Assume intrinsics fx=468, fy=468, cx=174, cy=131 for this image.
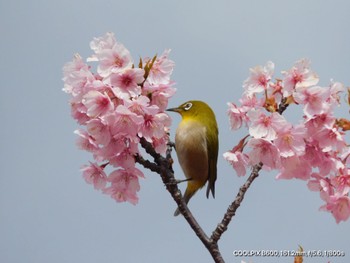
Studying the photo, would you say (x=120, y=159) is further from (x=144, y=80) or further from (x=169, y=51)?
(x=169, y=51)

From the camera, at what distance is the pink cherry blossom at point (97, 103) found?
11.4ft

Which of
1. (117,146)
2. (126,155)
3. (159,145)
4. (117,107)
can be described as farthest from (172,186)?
(117,107)

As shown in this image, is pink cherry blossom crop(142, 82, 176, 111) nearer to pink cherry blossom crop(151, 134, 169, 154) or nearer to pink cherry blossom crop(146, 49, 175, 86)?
pink cherry blossom crop(146, 49, 175, 86)

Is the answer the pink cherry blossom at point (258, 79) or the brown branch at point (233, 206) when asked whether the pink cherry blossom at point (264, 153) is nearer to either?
the brown branch at point (233, 206)

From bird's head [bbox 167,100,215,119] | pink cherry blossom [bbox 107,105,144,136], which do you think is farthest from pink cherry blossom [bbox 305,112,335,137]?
bird's head [bbox 167,100,215,119]

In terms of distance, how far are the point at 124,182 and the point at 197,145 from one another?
5.24 feet

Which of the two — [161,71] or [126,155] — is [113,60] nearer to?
[161,71]

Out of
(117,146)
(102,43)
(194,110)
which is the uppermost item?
(102,43)

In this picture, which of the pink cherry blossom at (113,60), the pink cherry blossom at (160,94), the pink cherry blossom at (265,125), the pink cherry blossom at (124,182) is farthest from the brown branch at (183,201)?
the pink cherry blossom at (113,60)

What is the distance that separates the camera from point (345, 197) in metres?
3.47

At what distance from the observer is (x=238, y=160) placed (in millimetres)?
4211

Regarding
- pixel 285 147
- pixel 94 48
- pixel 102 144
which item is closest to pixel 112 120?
pixel 102 144

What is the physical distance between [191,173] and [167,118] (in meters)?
1.73

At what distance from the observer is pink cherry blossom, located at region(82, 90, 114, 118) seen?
3.47 metres
